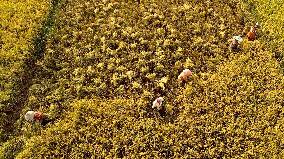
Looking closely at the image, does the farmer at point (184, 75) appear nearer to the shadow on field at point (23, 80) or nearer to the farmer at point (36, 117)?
the farmer at point (36, 117)

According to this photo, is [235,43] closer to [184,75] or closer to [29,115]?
[184,75]

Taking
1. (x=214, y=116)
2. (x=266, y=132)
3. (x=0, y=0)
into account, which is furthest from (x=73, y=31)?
(x=266, y=132)

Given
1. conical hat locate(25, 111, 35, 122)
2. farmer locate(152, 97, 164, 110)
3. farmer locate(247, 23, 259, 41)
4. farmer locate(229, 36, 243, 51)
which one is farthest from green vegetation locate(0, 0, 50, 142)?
farmer locate(247, 23, 259, 41)

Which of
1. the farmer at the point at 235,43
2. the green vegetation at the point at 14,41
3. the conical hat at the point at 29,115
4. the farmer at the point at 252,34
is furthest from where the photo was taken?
the farmer at the point at 252,34

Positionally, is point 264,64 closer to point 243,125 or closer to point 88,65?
point 243,125

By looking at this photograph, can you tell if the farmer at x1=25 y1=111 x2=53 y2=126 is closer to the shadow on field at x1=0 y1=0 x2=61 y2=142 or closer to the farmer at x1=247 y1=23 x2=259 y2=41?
the shadow on field at x1=0 y1=0 x2=61 y2=142

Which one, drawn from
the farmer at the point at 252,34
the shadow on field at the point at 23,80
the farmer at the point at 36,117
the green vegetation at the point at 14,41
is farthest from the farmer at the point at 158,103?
the green vegetation at the point at 14,41
